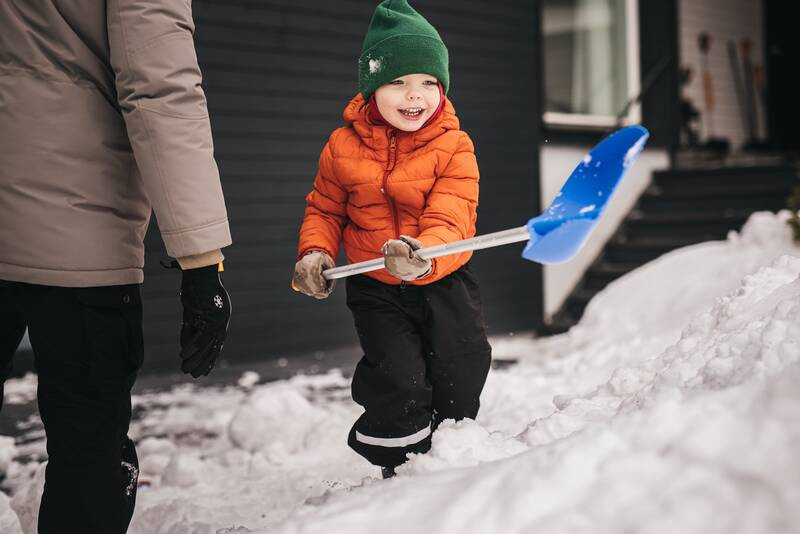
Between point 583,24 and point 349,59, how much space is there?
3.21 m

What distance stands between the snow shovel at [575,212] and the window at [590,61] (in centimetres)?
614

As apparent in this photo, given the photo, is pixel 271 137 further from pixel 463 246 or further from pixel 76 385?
pixel 76 385

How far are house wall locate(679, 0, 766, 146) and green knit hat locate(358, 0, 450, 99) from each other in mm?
10039

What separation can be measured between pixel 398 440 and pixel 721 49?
11429 mm

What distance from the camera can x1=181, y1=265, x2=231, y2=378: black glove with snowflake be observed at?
2062 millimetres

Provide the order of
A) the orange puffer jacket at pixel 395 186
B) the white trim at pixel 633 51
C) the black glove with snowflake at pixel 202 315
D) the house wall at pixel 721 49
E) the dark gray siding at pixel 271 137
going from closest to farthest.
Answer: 1. the black glove with snowflake at pixel 202 315
2. the orange puffer jacket at pixel 395 186
3. the dark gray siding at pixel 271 137
4. the white trim at pixel 633 51
5. the house wall at pixel 721 49

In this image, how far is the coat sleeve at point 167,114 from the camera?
1.92m

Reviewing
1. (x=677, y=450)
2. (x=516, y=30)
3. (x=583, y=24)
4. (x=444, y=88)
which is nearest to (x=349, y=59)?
(x=516, y=30)

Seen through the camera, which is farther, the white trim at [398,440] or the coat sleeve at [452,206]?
the white trim at [398,440]

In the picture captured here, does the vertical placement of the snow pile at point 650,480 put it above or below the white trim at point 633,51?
below

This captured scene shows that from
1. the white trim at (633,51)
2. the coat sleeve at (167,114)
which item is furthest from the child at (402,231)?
the white trim at (633,51)

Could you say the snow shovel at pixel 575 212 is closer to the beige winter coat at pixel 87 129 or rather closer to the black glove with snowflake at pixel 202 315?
the black glove with snowflake at pixel 202 315

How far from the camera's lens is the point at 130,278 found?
208 cm

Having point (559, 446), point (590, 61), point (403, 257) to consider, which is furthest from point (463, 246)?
point (590, 61)
